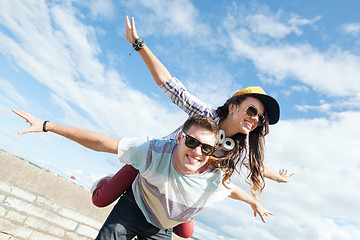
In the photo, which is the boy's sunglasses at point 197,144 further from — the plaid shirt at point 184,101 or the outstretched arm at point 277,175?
the outstretched arm at point 277,175

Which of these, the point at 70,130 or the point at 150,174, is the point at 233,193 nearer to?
the point at 150,174

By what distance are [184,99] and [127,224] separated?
1106 mm

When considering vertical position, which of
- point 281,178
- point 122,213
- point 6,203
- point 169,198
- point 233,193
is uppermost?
point 281,178

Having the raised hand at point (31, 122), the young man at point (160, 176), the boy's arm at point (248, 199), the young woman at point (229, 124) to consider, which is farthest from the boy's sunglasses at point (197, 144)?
the raised hand at point (31, 122)

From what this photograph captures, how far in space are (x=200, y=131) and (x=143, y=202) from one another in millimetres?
717

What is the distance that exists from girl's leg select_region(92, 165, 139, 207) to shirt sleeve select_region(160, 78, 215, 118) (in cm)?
68

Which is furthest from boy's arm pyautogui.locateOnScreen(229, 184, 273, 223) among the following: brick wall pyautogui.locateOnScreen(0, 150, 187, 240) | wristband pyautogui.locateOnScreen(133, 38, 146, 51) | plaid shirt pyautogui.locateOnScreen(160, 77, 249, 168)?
brick wall pyautogui.locateOnScreen(0, 150, 187, 240)

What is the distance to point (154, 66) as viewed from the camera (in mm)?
2510

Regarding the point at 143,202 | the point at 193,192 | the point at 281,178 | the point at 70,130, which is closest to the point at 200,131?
the point at 193,192

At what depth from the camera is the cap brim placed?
241 centimetres

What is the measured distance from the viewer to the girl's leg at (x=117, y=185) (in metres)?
2.29

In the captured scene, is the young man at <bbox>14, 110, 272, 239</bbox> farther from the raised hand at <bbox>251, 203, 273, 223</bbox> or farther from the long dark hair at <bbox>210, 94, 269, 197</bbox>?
the raised hand at <bbox>251, 203, 273, 223</bbox>

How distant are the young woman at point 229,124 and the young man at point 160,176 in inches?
5.0

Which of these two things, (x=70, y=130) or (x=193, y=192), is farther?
(x=193, y=192)
